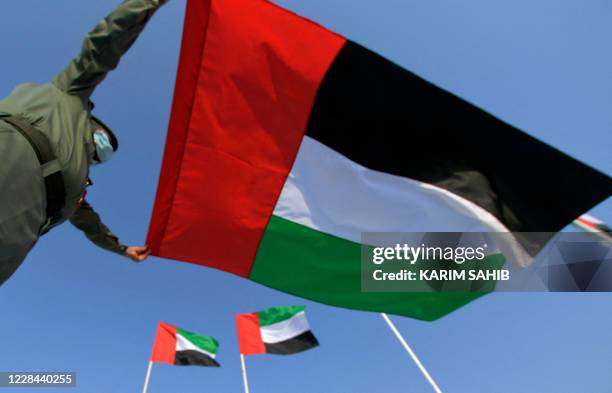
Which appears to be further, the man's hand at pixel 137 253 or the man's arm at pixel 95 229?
the man's hand at pixel 137 253

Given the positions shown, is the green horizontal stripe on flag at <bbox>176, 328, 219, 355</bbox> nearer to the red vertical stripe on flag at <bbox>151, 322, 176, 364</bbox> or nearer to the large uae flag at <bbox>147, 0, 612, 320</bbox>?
the red vertical stripe on flag at <bbox>151, 322, 176, 364</bbox>

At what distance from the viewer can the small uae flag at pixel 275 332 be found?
11.4m

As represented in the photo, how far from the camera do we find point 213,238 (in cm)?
415

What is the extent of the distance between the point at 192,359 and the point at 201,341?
0.75 m

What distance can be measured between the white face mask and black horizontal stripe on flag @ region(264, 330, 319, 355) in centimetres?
996

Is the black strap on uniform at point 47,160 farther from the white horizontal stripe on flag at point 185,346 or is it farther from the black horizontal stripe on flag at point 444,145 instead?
the white horizontal stripe on flag at point 185,346

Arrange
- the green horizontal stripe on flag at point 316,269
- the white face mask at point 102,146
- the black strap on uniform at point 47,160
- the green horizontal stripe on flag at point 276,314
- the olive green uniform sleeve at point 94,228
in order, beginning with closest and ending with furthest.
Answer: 1. the black strap on uniform at point 47,160
2. the white face mask at point 102,146
3. the olive green uniform sleeve at point 94,228
4. the green horizontal stripe on flag at point 316,269
5. the green horizontal stripe on flag at point 276,314

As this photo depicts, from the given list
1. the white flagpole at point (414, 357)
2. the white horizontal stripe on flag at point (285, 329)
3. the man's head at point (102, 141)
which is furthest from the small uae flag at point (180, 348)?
the man's head at point (102, 141)

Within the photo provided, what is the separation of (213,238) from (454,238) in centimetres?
243

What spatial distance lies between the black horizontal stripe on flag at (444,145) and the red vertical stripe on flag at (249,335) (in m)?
8.97

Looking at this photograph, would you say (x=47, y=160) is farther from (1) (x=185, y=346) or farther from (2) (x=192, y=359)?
(1) (x=185, y=346)

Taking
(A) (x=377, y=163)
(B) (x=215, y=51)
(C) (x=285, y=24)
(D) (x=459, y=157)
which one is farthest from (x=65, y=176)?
(D) (x=459, y=157)

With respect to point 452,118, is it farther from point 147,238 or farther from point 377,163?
point 147,238

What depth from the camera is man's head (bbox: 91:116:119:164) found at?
235 cm
